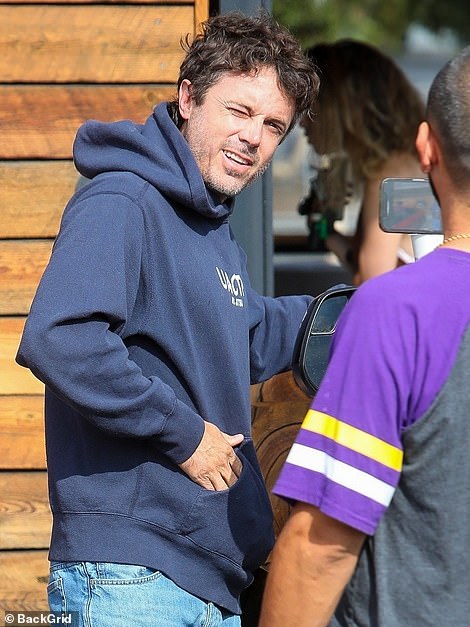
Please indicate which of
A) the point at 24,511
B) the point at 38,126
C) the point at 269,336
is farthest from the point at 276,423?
the point at 38,126

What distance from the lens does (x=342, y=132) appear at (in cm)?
477

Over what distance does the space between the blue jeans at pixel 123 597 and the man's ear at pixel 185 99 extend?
988 millimetres

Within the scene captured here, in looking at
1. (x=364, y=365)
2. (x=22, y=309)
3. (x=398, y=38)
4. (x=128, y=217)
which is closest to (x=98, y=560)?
(x=128, y=217)

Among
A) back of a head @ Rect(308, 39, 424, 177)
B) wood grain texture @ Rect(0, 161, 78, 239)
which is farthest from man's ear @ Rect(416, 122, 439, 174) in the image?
back of a head @ Rect(308, 39, 424, 177)

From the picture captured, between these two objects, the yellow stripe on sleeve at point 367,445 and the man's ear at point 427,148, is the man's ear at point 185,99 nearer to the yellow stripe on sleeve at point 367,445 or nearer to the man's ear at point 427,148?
the man's ear at point 427,148

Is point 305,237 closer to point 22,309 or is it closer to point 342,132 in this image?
point 342,132

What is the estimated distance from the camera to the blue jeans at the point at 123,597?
6.63 feet

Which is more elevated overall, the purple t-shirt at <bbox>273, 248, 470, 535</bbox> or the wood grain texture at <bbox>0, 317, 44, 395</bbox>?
the purple t-shirt at <bbox>273, 248, 470, 535</bbox>

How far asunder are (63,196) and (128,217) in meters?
1.24

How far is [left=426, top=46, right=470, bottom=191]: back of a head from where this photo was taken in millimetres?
1521

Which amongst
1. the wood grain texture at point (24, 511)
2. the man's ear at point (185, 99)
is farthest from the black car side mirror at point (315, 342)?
the wood grain texture at point (24, 511)

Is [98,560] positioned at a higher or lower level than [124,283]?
lower

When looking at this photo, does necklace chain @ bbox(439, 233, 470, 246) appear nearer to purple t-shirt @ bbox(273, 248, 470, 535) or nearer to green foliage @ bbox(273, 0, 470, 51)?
purple t-shirt @ bbox(273, 248, 470, 535)

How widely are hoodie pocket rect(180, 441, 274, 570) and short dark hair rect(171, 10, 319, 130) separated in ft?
2.62
